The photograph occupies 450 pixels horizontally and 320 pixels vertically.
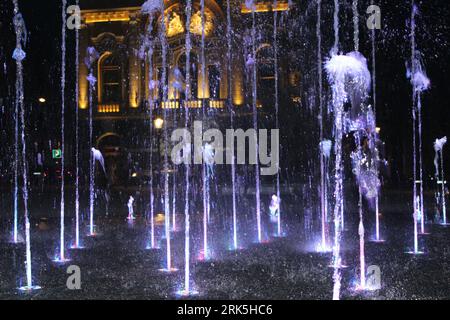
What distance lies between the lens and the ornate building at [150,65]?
118 feet

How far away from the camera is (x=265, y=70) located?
36.1 m

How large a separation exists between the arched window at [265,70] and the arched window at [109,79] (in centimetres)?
957

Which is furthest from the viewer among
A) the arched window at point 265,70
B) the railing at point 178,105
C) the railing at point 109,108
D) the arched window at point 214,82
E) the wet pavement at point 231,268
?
the railing at point 109,108

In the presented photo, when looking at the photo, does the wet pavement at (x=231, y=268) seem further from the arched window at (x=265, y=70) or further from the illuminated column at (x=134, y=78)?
the illuminated column at (x=134, y=78)

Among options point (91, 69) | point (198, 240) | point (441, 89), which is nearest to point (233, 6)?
point (91, 69)

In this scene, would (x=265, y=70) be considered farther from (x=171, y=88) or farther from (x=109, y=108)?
(x=109, y=108)

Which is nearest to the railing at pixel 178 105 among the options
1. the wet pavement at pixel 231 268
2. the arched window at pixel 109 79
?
the arched window at pixel 109 79

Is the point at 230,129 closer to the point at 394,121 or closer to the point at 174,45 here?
the point at 174,45

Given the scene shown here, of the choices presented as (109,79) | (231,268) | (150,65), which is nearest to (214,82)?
(150,65)

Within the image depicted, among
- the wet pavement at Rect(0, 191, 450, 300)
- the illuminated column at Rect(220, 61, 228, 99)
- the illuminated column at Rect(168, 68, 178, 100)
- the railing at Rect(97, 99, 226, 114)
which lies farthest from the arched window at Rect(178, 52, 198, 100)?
the wet pavement at Rect(0, 191, 450, 300)

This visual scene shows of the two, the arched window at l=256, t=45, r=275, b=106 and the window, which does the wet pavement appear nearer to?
the arched window at l=256, t=45, r=275, b=106

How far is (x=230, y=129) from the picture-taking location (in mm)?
34938

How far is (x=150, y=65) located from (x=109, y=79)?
3.02 m

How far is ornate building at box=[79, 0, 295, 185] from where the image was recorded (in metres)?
35.9
